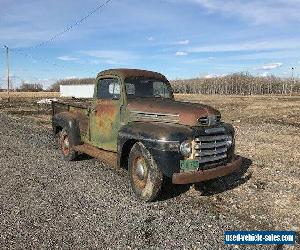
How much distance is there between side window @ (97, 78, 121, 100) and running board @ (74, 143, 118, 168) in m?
1.23

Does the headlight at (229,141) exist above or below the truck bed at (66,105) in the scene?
below

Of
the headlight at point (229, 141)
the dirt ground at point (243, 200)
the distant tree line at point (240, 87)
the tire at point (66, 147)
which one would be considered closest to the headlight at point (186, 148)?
the dirt ground at point (243, 200)

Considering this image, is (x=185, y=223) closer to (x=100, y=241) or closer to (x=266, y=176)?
(x=100, y=241)

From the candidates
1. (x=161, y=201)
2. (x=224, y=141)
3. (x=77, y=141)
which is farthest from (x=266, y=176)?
(x=77, y=141)

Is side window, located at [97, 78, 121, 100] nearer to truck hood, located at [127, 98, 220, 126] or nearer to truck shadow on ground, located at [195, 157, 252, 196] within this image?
truck hood, located at [127, 98, 220, 126]

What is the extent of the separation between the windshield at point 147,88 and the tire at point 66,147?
108 inches

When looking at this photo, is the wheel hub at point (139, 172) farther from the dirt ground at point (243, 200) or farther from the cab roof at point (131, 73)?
the cab roof at point (131, 73)

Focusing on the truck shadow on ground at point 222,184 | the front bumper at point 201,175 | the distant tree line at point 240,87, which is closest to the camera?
the front bumper at point 201,175

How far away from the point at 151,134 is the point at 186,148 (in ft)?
2.22

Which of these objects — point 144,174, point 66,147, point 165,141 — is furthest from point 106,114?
point 66,147

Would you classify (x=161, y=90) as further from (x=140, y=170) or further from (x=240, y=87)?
(x=240, y=87)

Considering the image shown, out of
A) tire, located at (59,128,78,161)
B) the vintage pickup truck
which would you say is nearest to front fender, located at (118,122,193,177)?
the vintage pickup truck

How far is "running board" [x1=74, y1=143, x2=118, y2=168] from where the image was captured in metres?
7.95

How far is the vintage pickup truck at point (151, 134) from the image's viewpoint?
253 inches
